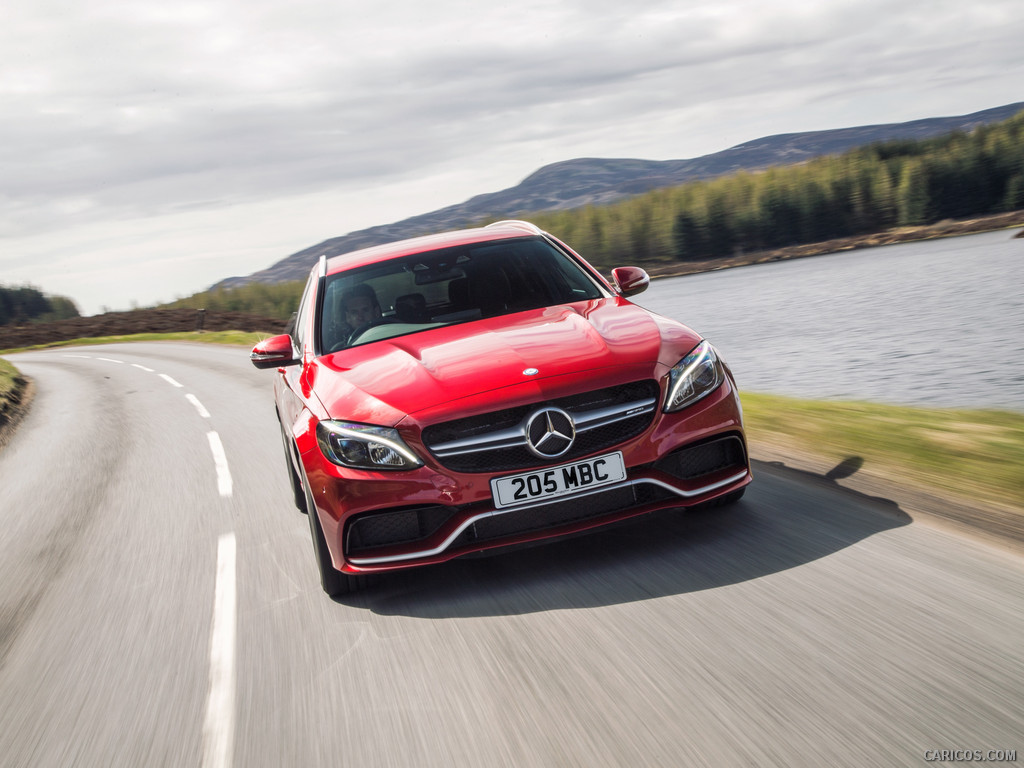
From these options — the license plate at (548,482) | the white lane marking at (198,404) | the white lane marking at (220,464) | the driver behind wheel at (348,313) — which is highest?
the driver behind wheel at (348,313)

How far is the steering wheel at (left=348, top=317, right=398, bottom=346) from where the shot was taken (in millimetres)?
5133

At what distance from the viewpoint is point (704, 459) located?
4.16 metres

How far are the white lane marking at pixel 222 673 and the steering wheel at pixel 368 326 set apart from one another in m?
1.44

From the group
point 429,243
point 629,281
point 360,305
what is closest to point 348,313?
point 360,305

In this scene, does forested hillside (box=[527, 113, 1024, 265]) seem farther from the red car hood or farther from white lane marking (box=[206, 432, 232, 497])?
the red car hood

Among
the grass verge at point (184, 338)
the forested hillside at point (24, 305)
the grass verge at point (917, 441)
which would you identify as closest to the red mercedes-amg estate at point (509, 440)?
the grass verge at point (917, 441)

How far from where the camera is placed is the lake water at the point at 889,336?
1196cm

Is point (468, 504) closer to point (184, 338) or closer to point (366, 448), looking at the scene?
point (366, 448)

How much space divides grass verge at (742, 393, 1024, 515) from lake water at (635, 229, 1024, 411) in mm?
3425

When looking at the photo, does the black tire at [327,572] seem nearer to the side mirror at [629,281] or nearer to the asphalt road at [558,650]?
the asphalt road at [558,650]

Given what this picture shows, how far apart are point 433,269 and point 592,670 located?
9.83 ft

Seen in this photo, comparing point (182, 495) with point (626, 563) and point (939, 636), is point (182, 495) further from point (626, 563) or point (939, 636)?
point (939, 636)

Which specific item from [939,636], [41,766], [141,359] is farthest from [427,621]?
[141,359]

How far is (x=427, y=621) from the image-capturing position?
12.6 ft
